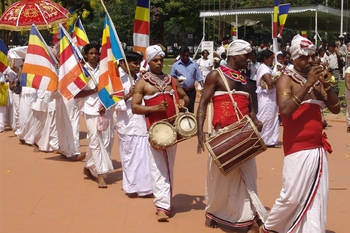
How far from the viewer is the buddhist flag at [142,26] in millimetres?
9141

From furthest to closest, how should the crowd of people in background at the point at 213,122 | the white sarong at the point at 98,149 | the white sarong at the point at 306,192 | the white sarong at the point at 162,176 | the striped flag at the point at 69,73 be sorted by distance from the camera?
the striped flag at the point at 69,73, the white sarong at the point at 98,149, the white sarong at the point at 162,176, the crowd of people in background at the point at 213,122, the white sarong at the point at 306,192

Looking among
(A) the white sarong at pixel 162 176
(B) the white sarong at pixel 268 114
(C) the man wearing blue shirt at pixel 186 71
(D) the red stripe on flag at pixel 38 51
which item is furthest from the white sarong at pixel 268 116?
(A) the white sarong at pixel 162 176

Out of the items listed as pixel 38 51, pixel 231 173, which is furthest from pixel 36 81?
pixel 231 173

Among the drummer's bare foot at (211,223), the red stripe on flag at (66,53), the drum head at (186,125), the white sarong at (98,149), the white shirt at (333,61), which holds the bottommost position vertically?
the drummer's bare foot at (211,223)

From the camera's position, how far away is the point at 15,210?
730 cm

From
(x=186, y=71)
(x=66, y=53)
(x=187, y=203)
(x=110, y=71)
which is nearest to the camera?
(x=187, y=203)

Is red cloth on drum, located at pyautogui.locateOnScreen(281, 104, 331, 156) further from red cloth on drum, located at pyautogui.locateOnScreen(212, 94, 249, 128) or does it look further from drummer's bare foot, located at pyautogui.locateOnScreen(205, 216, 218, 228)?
drummer's bare foot, located at pyautogui.locateOnScreen(205, 216, 218, 228)

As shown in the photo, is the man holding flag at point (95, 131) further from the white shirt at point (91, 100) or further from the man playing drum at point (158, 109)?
the man playing drum at point (158, 109)

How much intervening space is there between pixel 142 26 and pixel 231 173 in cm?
354

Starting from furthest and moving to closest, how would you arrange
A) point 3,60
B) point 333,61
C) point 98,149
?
point 333,61 < point 3,60 < point 98,149

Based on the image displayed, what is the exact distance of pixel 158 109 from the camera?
6.87 m

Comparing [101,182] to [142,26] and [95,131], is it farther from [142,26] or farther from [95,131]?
[142,26]

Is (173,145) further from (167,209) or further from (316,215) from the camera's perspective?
(316,215)

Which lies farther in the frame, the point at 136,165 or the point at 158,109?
the point at 136,165
